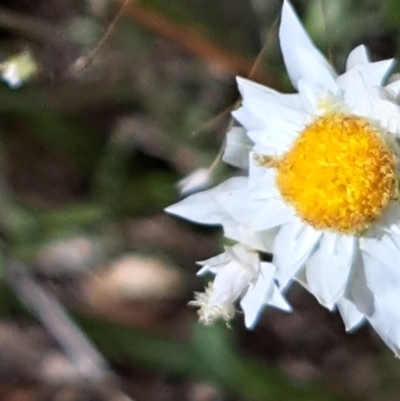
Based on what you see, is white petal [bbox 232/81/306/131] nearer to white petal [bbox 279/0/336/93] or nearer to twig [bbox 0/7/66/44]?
white petal [bbox 279/0/336/93]

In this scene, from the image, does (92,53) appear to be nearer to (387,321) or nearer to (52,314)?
(52,314)

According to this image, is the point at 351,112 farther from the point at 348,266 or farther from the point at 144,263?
the point at 144,263

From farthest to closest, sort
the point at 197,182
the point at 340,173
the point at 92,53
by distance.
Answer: the point at 92,53 < the point at 197,182 < the point at 340,173

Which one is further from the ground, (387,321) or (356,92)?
(356,92)

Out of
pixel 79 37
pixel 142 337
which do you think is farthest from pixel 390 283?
pixel 79 37

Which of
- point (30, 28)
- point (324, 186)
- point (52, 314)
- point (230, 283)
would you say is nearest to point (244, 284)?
point (230, 283)

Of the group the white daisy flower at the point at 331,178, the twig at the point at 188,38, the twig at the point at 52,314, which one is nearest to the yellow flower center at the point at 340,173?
the white daisy flower at the point at 331,178
